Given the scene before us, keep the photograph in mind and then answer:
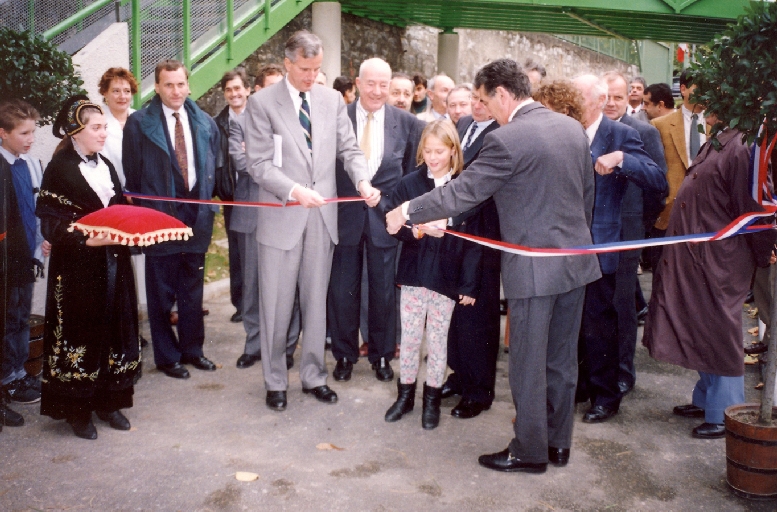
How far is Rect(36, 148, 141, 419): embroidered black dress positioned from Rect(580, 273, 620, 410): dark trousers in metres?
2.82

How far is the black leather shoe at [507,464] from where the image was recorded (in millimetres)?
3848

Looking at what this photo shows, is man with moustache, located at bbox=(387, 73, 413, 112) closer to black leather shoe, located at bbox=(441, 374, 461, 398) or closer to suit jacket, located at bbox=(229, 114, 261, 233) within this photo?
suit jacket, located at bbox=(229, 114, 261, 233)

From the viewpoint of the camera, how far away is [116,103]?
5.66 metres

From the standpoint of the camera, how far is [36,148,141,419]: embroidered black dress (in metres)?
4.16

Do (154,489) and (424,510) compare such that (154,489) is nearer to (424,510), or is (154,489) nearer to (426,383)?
(424,510)

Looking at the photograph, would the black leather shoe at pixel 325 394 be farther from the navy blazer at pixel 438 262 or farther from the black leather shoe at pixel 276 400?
the navy blazer at pixel 438 262

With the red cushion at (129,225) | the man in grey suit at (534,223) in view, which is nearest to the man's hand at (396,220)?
the man in grey suit at (534,223)

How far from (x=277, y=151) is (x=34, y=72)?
5.18 feet

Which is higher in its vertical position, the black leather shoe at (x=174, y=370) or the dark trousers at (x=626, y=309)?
the dark trousers at (x=626, y=309)

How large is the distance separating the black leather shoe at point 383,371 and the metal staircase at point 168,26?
415 centimetres

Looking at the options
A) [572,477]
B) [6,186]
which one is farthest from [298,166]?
[572,477]

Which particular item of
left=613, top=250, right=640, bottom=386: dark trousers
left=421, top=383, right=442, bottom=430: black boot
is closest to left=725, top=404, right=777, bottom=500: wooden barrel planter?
left=613, top=250, right=640, bottom=386: dark trousers

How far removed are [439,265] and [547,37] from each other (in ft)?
63.8

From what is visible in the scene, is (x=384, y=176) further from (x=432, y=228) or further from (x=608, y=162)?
(x=608, y=162)
